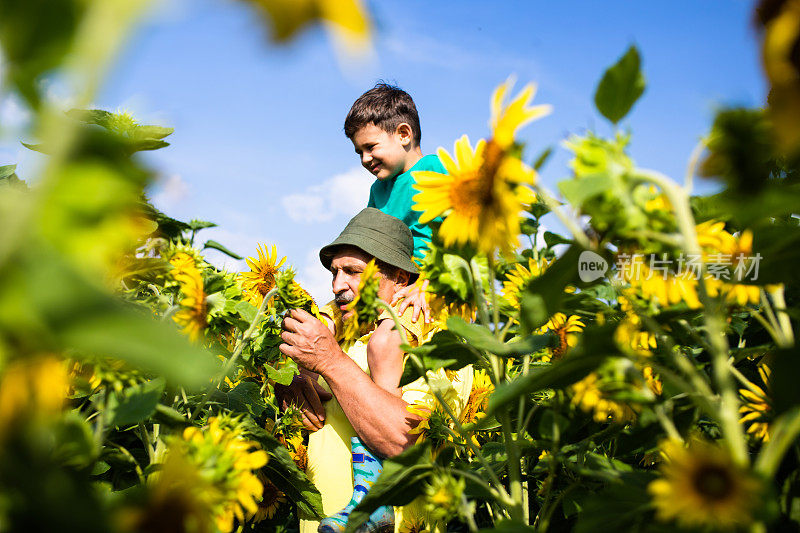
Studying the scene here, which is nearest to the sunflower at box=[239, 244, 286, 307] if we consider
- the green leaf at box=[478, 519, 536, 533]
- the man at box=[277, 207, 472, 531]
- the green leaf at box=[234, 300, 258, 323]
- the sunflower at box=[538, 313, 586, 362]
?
the man at box=[277, 207, 472, 531]

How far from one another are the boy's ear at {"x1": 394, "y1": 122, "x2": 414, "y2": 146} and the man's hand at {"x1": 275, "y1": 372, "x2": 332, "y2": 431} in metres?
1.35

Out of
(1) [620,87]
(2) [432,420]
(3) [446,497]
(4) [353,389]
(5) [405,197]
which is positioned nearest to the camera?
(1) [620,87]

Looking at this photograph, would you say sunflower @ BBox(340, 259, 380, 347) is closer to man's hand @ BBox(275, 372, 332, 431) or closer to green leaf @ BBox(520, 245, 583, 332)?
green leaf @ BBox(520, 245, 583, 332)

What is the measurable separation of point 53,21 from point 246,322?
1211 mm

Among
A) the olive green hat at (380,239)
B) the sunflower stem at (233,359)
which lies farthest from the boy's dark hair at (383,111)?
the sunflower stem at (233,359)

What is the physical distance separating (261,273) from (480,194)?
1351mm

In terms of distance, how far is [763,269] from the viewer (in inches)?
26.0

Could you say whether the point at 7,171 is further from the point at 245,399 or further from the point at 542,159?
the point at 542,159

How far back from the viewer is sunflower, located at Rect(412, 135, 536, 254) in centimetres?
75

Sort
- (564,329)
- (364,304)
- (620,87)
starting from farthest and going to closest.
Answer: (564,329), (364,304), (620,87)

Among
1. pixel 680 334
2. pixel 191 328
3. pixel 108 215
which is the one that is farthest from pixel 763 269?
pixel 191 328

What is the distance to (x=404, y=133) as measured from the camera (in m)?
2.99

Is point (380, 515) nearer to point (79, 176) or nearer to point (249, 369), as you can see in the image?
point (249, 369)

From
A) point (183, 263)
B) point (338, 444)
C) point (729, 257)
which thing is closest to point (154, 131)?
point (183, 263)
